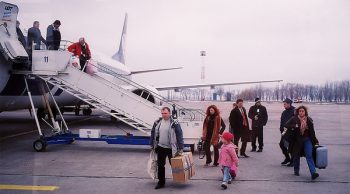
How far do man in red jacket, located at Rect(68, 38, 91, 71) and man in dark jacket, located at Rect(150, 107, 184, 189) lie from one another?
6.67 metres

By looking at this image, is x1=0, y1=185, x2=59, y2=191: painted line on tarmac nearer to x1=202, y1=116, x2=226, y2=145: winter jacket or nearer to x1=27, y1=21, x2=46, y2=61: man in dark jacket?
x1=202, y1=116, x2=226, y2=145: winter jacket

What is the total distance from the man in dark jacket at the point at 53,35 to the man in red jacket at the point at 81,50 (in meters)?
0.57

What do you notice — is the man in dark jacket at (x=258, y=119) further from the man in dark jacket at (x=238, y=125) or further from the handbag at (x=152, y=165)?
the handbag at (x=152, y=165)

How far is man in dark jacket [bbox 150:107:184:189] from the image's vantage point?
6980 millimetres

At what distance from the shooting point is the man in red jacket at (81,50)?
12.9 metres

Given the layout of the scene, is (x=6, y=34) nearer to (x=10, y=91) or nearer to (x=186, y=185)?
(x=10, y=91)

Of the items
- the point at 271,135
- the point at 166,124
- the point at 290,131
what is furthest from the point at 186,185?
the point at 271,135

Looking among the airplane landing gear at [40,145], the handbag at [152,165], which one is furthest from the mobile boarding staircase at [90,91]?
the handbag at [152,165]

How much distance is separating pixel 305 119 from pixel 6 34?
8.50m

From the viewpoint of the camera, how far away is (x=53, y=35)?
1247cm

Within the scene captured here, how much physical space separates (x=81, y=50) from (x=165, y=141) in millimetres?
7191

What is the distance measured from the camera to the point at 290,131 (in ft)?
26.2

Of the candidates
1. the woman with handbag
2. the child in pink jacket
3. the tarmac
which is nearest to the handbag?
the tarmac

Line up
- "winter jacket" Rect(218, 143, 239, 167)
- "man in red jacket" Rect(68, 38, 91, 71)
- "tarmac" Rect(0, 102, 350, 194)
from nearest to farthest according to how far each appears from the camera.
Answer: "tarmac" Rect(0, 102, 350, 194) < "winter jacket" Rect(218, 143, 239, 167) < "man in red jacket" Rect(68, 38, 91, 71)
